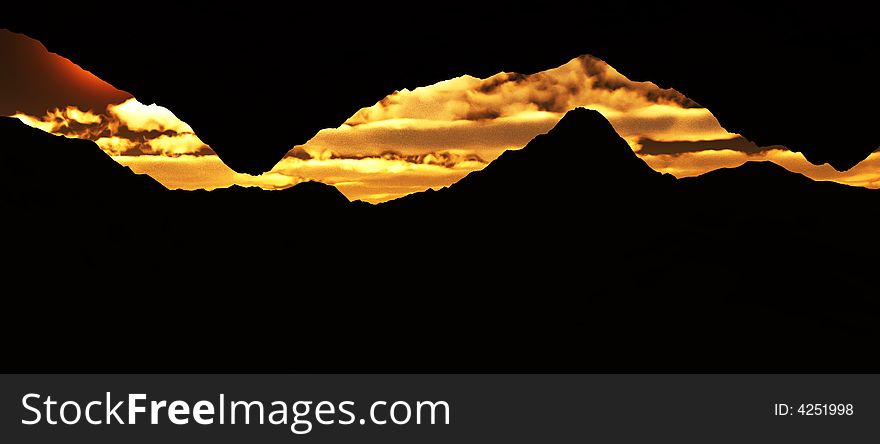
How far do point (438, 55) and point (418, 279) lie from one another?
18.0 metres

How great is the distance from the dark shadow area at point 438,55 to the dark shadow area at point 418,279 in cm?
751

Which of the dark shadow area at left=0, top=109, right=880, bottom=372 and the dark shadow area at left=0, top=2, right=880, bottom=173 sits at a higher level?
the dark shadow area at left=0, top=2, right=880, bottom=173

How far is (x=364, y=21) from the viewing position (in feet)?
28.4

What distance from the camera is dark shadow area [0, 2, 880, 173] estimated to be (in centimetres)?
847

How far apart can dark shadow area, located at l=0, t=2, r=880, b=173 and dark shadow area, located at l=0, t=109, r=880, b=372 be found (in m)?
7.51

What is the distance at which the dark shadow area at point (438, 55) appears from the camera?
27.8 ft

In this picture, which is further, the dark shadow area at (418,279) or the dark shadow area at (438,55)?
the dark shadow area at (418,279)

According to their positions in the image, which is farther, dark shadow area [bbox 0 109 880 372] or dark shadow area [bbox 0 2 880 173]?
dark shadow area [bbox 0 109 880 372]

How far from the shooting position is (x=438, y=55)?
9.32m

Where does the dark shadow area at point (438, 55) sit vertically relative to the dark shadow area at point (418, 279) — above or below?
above
